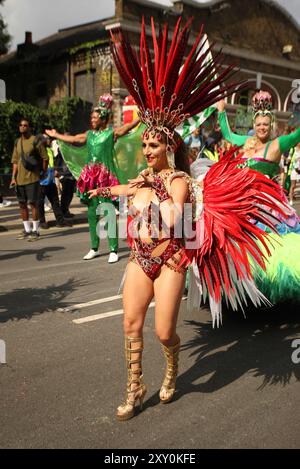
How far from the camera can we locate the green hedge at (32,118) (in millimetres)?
15373

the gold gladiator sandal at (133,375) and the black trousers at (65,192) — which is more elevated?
the black trousers at (65,192)

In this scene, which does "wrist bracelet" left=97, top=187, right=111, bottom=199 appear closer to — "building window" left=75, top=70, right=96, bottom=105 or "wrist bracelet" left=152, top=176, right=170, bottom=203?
"wrist bracelet" left=152, top=176, right=170, bottom=203

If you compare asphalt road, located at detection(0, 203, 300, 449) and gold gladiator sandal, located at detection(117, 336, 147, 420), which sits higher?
gold gladiator sandal, located at detection(117, 336, 147, 420)

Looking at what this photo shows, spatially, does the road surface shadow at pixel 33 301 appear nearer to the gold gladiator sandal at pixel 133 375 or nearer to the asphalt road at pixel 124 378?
the asphalt road at pixel 124 378

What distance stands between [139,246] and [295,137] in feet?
7.77

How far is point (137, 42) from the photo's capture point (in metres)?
18.1

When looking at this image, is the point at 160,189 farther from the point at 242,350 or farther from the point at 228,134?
the point at 228,134

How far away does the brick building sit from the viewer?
18.5m

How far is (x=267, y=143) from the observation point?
4.66 meters

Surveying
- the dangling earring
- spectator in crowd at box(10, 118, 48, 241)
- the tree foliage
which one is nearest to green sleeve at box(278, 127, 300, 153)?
the dangling earring

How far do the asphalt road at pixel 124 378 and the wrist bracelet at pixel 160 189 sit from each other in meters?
1.26

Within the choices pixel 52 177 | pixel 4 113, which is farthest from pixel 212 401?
pixel 4 113

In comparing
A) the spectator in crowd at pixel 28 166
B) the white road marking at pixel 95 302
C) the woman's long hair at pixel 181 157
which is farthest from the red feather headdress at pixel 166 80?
the spectator in crowd at pixel 28 166
